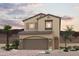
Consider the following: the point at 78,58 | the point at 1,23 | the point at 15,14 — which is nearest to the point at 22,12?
the point at 15,14

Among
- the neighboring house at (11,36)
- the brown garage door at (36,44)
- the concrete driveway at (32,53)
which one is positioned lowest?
the concrete driveway at (32,53)

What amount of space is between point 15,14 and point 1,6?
0.16m

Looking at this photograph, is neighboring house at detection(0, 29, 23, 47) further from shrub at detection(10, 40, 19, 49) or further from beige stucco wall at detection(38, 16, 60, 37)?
beige stucco wall at detection(38, 16, 60, 37)

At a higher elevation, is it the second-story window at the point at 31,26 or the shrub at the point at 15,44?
the second-story window at the point at 31,26

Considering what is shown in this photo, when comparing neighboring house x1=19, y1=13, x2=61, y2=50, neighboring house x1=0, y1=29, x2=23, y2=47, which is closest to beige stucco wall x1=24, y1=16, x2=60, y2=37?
neighboring house x1=19, y1=13, x2=61, y2=50

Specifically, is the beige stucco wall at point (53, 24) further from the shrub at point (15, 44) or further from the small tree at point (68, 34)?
the shrub at point (15, 44)

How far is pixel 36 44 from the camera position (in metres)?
2.69

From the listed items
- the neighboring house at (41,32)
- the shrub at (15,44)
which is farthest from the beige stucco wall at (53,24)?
the shrub at (15,44)

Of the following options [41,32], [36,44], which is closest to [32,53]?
[36,44]

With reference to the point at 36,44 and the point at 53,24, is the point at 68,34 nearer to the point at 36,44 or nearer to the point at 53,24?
the point at 53,24

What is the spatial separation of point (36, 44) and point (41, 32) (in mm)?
132

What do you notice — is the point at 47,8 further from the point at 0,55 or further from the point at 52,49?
the point at 0,55

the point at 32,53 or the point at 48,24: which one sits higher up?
the point at 48,24

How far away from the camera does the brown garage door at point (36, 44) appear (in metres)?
2.68
